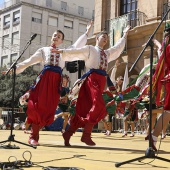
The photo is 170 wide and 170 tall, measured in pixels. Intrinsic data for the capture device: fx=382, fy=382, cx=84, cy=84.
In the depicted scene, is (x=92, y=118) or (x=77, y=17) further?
(x=77, y=17)

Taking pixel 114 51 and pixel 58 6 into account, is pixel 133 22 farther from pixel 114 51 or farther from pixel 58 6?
pixel 58 6

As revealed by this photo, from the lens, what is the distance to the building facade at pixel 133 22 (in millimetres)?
16641

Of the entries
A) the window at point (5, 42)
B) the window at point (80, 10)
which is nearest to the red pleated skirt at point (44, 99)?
the window at point (5, 42)

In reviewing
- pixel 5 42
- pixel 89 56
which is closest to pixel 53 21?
pixel 5 42

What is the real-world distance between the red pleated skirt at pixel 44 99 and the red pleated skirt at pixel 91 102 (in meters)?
0.36


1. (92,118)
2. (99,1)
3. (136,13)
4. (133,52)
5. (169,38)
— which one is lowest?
(92,118)

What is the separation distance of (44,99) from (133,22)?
13580mm

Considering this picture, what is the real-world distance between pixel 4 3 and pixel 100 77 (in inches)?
1584

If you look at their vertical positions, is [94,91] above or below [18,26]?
below

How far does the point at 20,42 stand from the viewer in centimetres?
3894

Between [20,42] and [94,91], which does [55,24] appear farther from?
[94,91]

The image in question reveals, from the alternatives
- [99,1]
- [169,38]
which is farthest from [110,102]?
[99,1]

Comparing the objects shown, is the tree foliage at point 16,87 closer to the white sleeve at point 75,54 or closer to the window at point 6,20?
the window at point 6,20

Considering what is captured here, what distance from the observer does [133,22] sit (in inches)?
717
